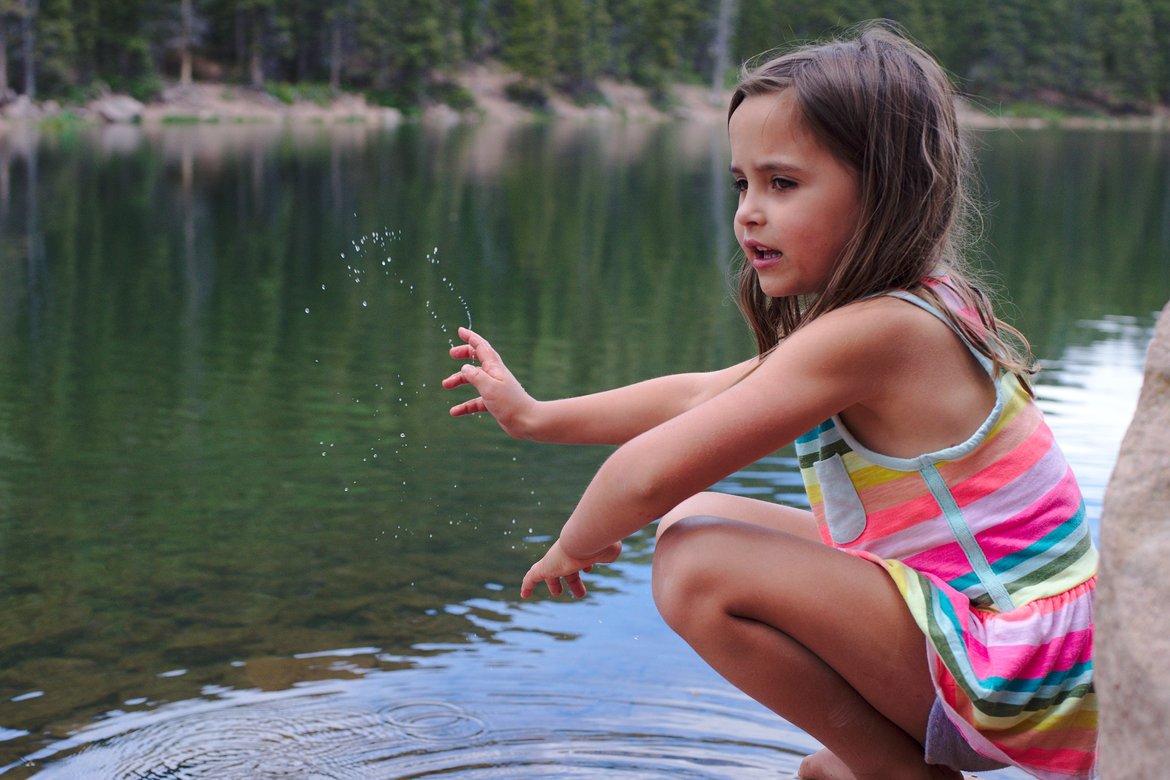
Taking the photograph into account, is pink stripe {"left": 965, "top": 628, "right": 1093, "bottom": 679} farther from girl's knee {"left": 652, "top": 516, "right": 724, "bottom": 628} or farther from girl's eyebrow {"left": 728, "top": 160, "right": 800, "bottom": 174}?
girl's eyebrow {"left": 728, "top": 160, "right": 800, "bottom": 174}

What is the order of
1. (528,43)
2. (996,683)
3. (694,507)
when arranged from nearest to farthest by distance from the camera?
(996,683) → (694,507) → (528,43)

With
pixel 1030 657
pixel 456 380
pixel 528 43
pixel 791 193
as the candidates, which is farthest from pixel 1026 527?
pixel 528 43

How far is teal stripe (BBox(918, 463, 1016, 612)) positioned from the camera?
1843mm

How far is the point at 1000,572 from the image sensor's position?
6.05ft

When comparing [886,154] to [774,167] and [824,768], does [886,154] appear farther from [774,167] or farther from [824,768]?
[824,768]

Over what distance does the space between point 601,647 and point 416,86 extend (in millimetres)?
45440

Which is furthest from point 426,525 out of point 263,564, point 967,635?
point 967,635

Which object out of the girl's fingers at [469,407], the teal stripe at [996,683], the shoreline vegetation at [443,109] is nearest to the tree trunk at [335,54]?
the shoreline vegetation at [443,109]

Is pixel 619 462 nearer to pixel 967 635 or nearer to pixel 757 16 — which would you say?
pixel 967 635

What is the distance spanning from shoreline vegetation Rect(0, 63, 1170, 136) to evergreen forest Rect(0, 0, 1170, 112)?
0.53 m

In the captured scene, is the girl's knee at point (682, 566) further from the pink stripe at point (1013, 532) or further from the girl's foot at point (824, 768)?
the girl's foot at point (824, 768)

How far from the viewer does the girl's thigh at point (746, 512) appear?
2139mm

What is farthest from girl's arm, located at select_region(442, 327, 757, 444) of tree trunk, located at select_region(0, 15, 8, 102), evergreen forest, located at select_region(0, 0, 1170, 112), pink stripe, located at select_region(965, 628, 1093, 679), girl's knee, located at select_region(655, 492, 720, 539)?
tree trunk, located at select_region(0, 15, 8, 102)

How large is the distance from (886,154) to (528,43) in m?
51.1
